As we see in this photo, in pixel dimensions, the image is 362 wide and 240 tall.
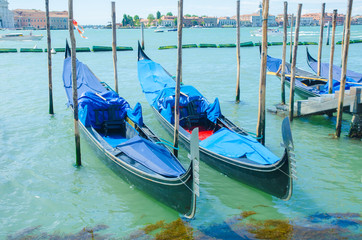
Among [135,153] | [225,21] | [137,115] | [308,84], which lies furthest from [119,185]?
[225,21]

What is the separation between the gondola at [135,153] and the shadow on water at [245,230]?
27 cm

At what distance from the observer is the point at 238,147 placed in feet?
20.1

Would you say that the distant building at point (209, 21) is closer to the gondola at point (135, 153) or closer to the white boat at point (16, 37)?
the white boat at point (16, 37)

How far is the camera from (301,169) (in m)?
6.63

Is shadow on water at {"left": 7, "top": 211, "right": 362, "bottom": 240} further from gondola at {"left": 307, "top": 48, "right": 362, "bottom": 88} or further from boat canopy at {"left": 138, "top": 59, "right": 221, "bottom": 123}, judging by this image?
gondola at {"left": 307, "top": 48, "right": 362, "bottom": 88}

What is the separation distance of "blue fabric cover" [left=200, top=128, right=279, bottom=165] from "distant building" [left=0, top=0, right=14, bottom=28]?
107 meters

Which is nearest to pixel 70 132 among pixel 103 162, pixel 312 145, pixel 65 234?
pixel 103 162

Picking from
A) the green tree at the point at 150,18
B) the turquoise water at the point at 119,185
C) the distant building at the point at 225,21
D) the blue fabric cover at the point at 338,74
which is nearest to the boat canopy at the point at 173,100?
the turquoise water at the point at 119,185

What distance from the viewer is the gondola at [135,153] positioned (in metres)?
4.89

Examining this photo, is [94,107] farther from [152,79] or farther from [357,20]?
[357,20]

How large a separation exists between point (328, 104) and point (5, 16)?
107 metres

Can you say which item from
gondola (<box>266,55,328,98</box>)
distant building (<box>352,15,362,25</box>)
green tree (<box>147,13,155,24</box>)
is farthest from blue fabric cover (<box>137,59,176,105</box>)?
distant building (<box>352,15,362,25</box>)

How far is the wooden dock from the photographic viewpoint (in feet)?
24.8

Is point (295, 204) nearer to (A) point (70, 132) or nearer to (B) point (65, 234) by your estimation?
(B) point (65, 234)
